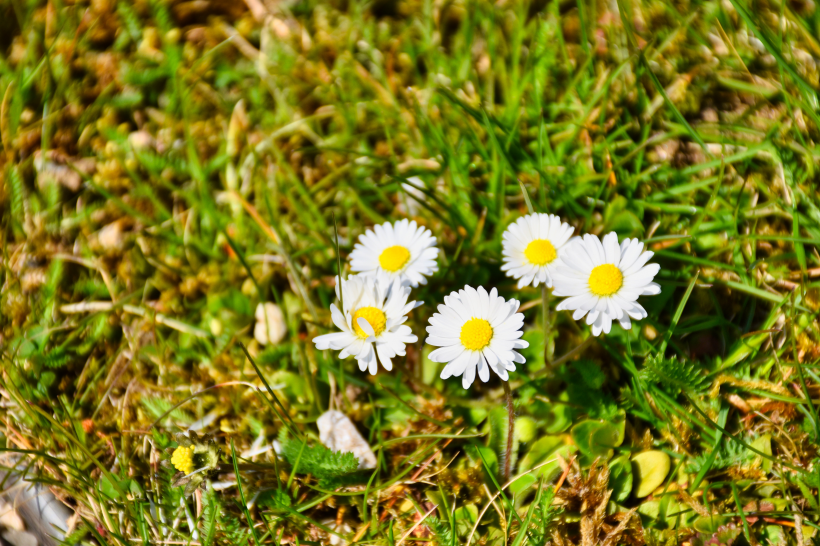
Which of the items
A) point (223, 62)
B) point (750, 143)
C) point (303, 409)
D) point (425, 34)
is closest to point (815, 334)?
point (750, 143)

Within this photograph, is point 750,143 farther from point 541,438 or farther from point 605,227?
point 541,438

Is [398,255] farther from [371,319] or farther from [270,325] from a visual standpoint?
[270,325]

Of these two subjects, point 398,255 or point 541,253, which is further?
point 398,255

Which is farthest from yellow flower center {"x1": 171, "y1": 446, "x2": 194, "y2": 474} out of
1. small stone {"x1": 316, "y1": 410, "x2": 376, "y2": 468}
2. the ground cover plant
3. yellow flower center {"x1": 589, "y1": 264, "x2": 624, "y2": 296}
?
yellow flower center {"x1": 589, "y1": 264, "x2": 624, "y2": 296}

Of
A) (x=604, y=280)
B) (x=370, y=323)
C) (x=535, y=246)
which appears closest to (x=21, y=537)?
(x=370, y=323)

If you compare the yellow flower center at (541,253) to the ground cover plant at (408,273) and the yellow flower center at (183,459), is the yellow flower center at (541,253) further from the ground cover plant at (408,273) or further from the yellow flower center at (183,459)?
the yellow flower center at (183,459)

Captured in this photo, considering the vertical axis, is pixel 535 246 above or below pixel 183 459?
above

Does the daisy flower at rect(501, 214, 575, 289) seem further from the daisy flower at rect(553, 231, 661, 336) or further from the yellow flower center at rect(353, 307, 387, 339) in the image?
the yellow flower center at rect(353, 307, 387, 339)
